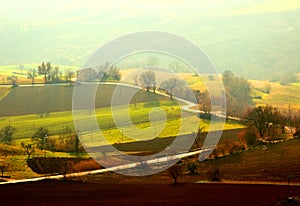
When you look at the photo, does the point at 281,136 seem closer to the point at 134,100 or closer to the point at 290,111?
the point at 290,111

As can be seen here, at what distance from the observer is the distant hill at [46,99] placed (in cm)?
3234

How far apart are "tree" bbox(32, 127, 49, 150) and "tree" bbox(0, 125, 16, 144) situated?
1578mm

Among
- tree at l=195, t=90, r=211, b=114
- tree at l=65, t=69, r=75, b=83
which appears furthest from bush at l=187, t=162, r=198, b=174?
tree at l=65, t=69, r=75, b=83

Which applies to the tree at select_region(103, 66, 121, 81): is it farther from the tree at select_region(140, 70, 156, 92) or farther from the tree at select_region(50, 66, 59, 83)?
the tree at select_region(50, 66, 59, 83)

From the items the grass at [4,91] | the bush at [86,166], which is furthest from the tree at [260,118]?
the grass at [4,91]

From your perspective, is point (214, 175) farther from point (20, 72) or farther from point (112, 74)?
point (20, 72)

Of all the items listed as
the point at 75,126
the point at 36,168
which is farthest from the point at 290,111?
the point at 36,168

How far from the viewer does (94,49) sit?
47094 millimetres

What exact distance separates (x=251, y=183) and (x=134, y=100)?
17.9m

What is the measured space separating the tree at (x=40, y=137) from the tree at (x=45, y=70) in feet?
37.2

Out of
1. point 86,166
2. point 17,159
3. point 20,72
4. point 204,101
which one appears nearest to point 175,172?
point 86,166

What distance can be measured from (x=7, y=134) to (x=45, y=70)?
14.3 m

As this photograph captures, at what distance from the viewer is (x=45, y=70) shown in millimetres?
40906

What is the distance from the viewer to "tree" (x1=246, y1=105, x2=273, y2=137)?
94.1 feet
